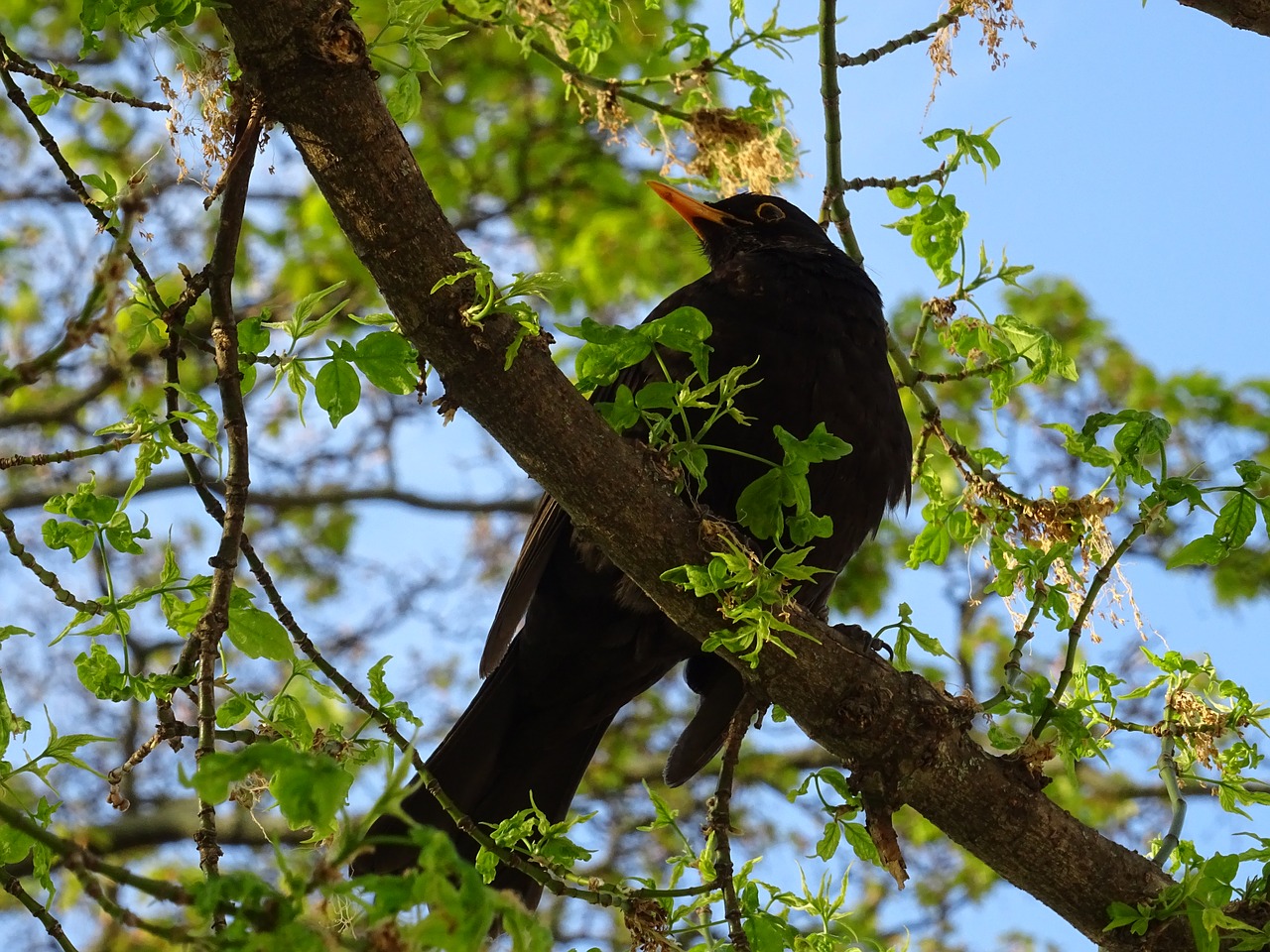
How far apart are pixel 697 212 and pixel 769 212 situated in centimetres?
27

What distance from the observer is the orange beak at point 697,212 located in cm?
467

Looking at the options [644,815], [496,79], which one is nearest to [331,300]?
[496,79]

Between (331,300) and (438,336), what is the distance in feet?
23.0

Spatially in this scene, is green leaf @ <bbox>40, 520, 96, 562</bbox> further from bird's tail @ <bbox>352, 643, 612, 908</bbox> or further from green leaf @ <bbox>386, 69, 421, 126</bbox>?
bird's tail @ <bbox>352, 643, 612, 908</bbox>

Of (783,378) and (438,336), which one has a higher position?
(783,378)

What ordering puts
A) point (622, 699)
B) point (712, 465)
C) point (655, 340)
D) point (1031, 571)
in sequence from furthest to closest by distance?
point (622, 699), point (712, 465), point (1031, 571), point (655, 340)

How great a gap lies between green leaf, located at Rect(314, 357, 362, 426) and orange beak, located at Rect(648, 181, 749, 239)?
274 cm

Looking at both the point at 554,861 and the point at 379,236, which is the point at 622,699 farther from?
the point at 379,236

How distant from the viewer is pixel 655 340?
2125 millimetres

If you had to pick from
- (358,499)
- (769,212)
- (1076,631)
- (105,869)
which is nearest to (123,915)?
(105,869)

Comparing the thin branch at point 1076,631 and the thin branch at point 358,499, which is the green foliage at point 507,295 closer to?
the thin branch at point 1076,631

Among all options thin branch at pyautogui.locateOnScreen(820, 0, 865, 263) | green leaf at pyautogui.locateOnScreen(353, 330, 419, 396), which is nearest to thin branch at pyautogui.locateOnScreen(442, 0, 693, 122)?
thin branch at pyautogui.locateOnScreen(820, 0, 865, 263)

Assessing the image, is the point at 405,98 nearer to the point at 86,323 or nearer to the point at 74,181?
the point at 74,181

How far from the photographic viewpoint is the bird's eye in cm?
459
